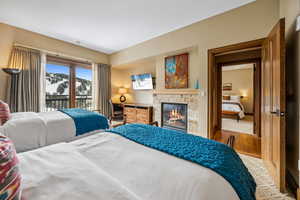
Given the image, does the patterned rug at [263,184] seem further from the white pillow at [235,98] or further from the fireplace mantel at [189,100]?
the white pillow at [235,98]

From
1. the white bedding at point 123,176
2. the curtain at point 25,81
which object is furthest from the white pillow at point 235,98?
the curtain at point 25,81

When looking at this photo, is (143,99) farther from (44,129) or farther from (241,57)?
(44,129)

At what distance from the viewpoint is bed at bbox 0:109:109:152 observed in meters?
1.77

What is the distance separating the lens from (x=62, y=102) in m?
4.23

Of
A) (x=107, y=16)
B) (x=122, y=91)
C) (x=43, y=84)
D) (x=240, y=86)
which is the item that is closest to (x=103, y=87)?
(x=122, y=91)

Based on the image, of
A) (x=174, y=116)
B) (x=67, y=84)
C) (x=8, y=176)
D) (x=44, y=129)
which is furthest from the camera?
(x=67, y=84)

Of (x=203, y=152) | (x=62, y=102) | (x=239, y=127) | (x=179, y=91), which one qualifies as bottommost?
(x=239, y=127)

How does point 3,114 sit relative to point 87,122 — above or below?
above

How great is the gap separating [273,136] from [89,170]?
2201mm

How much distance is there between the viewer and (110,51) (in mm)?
4941

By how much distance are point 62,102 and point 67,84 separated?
0.60 metres

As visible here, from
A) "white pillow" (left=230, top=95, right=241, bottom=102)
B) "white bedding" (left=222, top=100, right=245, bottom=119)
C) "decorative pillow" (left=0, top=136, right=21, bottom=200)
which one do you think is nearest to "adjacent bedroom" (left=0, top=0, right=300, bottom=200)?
"decorative pillow" (left=0, top=136, right=21, bottom=200)

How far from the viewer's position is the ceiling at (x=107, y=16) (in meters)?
2.40

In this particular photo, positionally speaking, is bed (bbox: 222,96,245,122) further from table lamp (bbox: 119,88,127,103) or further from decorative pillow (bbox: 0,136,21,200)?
decorative pillow (bbox: 0,136,21,200)
